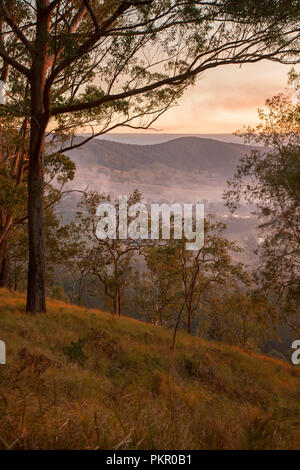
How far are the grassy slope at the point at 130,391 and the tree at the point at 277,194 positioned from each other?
11.7ft

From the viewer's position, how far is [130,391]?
584 cm

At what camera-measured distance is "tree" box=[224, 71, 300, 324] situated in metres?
13.5

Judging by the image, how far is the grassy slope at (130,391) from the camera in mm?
1916

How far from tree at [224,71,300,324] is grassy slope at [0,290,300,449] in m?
3.56

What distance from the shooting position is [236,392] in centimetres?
852

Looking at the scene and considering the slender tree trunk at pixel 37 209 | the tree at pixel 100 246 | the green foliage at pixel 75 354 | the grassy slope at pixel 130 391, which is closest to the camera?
the grassy slope at pixel 130 391

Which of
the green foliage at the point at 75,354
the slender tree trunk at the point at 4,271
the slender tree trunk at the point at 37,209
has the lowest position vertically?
the green foliage at the point at 75,354

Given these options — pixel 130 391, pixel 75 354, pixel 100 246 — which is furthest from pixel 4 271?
pixel 130 391

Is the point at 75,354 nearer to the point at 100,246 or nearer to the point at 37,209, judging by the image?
the point at 37,209

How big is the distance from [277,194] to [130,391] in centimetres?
1138

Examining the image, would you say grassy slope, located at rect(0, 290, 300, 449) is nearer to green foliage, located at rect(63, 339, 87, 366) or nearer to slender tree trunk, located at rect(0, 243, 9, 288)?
green foliage, located at rect(63, 339, 87, 366)

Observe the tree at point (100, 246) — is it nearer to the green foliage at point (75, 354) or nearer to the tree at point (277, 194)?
the tree at point (277, 194)

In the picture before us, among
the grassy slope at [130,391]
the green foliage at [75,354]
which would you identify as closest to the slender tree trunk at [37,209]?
the grassy slope at [130,391]
